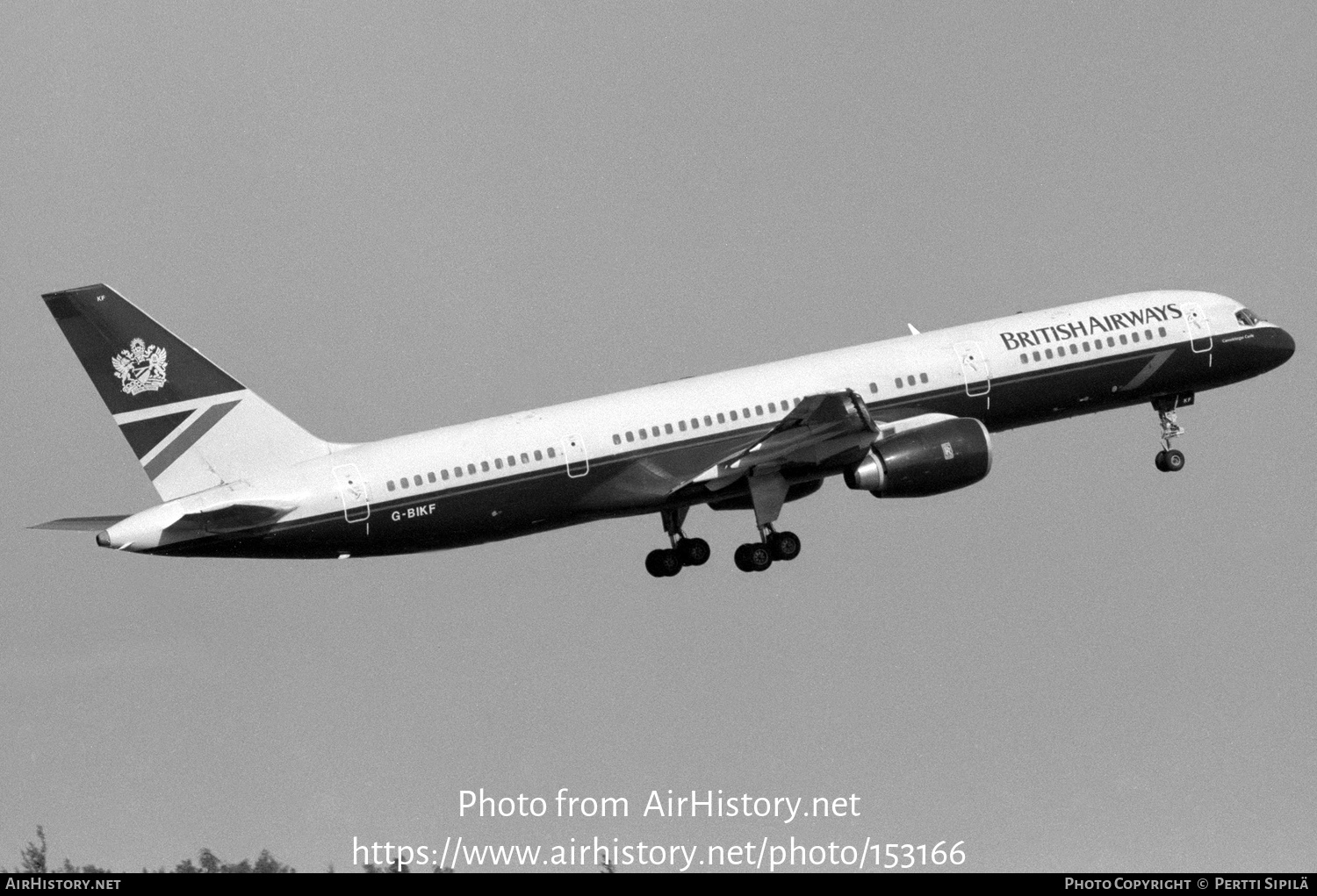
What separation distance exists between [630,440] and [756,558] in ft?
16.9

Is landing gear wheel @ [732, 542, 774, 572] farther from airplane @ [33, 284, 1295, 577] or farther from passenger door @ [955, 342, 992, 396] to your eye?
passenger door @ [955, 342, 992, 396]

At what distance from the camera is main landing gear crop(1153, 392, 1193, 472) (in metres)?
70.9

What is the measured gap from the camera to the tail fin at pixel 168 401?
193 feet

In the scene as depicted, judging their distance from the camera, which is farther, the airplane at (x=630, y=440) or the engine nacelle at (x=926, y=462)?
the engine nacelle at (x=926, y=462)

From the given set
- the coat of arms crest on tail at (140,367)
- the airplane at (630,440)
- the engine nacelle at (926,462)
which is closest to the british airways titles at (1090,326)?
the airplane at (630,440)

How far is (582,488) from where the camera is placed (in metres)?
62.3

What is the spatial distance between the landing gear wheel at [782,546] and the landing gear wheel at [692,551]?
9.41 ft

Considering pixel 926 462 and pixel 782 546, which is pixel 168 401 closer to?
pixel 782 546

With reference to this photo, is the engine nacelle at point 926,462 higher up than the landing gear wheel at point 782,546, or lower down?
higher up

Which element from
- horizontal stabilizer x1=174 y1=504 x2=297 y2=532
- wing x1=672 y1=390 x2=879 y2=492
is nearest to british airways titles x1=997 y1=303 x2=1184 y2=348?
wing x1=672 y1=390 x2=879 y2=492

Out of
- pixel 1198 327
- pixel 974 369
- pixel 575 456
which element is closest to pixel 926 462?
pixel 974 369

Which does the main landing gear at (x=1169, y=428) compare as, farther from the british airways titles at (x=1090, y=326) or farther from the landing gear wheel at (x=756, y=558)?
the landing gear wheel at (x=756, y=558)
